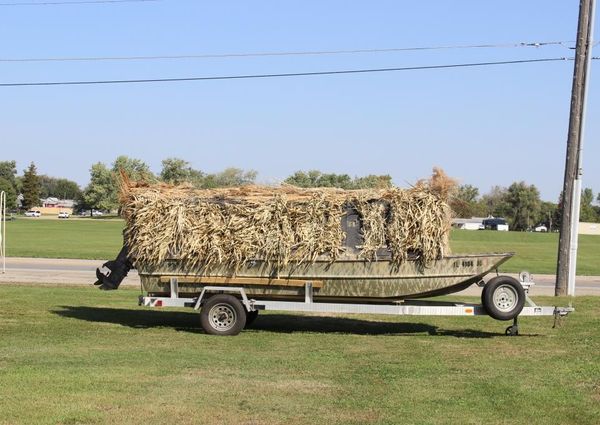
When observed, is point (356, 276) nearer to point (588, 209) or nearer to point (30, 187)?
point (30, 187)

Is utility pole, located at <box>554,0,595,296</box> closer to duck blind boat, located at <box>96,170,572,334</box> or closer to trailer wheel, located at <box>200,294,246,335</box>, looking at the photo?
duck blind boat, located at <box>96,170,572,334</box>

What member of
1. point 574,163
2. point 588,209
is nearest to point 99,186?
point 588,209

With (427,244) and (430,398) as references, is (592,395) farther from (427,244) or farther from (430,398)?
(427,244)

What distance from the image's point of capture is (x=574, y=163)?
2073 cm

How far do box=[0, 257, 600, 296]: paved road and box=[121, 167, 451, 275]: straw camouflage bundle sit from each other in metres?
10.4

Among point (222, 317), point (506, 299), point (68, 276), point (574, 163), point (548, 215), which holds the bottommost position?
point (68, 276)

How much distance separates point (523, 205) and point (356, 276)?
159 meters

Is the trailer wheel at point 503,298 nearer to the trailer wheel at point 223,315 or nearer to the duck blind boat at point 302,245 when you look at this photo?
the duck blind boat at point 302,245

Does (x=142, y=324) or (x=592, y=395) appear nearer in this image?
(x=592, y=395)

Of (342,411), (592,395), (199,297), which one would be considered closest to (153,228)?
(199,297)

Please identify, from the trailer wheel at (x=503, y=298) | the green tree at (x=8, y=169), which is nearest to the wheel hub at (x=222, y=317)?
the trailer wheel at (x=503, y=298)

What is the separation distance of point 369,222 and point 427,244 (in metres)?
0.94

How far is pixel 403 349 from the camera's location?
1121 centimetres

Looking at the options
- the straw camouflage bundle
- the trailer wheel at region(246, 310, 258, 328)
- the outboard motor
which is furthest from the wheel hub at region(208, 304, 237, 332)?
the outboard motor
